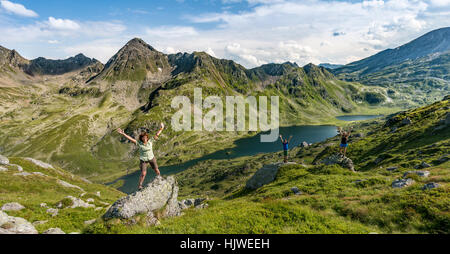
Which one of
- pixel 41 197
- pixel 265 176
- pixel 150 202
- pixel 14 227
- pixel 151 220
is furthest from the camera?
pixel 265 176

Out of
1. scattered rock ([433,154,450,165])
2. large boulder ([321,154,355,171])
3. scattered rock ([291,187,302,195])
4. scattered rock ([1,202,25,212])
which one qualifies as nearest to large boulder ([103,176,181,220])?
scattered rock ([291,187,302,195])

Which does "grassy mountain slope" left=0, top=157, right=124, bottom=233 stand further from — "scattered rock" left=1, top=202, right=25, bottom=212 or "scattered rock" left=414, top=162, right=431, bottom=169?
"scattered rock" left=414, top=162, right=431, bottom=169

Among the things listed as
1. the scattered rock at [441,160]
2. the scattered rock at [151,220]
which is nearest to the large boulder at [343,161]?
the scattered rock at [441,160]

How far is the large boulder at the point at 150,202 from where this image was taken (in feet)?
58.6

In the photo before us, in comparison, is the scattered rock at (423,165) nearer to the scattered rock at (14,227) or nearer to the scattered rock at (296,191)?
the scattered rock at (296,191)

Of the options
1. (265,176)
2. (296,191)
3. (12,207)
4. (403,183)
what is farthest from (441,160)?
(12,207)

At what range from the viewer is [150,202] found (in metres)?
20.2

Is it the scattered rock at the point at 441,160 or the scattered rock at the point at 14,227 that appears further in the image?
the scattered rock at the point at 441,160

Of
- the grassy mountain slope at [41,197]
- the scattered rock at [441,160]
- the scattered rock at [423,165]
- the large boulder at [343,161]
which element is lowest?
the grassy mountain slope at [41,197]

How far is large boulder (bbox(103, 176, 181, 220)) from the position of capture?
1788 centimetres

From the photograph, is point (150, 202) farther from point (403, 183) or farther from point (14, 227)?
point (403, 183)
